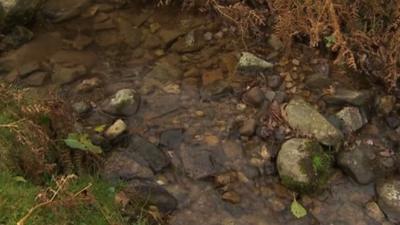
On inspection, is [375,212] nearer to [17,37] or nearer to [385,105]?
[385,105]

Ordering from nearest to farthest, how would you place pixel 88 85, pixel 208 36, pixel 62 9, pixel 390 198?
1. pixel 390 198
2. pixel 88 85
3. pixel 208 36
4. pixel 62 9

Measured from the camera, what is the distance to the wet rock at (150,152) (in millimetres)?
3826

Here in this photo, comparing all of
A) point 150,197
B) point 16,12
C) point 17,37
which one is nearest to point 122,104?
point 150,197

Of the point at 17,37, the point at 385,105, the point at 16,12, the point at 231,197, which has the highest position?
the point at 16,12

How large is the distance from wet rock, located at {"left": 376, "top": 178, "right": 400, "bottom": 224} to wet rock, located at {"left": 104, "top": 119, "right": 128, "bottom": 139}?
1874 mm

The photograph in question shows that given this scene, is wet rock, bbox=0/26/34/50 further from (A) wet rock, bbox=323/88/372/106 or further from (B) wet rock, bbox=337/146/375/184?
(B) wet rock, bbox=337/146/375/184

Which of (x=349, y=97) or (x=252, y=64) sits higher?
(x=252, y=64)

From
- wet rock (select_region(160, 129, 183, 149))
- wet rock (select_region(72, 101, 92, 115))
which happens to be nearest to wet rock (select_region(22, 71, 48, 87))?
wet rock (select_region(72, 101, 92, 115))

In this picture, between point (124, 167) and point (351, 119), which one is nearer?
point (124, 167)

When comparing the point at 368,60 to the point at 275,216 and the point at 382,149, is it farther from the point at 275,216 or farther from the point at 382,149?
the point at 275,216

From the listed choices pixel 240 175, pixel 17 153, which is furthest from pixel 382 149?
pixel 17 153

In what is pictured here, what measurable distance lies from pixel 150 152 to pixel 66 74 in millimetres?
Answer: 1075

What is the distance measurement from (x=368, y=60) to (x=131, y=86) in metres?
1.94

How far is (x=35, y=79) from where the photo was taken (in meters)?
4.32
